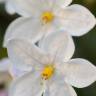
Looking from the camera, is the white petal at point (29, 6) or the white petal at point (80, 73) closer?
the white petal at point (80, 73)

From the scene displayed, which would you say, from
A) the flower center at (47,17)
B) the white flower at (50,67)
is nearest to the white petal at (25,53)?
the white flower at (50,67)

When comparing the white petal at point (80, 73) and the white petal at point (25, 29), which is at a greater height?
the white petal at point (25, 29)

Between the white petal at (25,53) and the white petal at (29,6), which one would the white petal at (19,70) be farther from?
the white petal at (29,6)

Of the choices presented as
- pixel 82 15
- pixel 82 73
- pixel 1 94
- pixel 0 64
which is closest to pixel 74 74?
pixel 82 73

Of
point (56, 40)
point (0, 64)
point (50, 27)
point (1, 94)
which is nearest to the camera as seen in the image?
point (56, 40)

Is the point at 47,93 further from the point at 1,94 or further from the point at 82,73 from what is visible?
the point at 1,94

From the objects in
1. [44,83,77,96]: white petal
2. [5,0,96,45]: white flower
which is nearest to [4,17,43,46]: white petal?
[5,0,96,45]: white flower

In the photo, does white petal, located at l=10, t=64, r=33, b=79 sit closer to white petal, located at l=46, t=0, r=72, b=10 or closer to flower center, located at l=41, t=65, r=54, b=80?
flower center, located at l=41, t=65, r=54, b=80

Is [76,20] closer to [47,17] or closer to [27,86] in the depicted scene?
[47,17]
